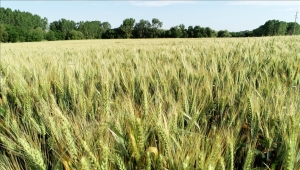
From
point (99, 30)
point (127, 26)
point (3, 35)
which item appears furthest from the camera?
point (99, 30)

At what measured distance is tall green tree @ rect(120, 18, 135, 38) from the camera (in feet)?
221

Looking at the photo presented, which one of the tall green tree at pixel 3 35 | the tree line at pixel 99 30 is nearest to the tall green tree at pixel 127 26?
the tree line at pixel 99 30

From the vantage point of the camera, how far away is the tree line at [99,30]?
47.5 metres

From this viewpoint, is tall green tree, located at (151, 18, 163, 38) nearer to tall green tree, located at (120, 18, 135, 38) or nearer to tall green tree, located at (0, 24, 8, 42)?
tall green tree, located at (120, 18, 135, 38)

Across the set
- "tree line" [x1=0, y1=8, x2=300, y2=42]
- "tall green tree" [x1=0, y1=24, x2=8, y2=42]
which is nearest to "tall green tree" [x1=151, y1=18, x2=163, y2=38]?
"tree line" [x1=0, y1=8, x2=300, y2=42]

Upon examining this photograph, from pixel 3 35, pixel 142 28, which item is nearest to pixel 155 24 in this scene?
pixel 142 28

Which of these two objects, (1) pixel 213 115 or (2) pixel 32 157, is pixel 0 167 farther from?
(1) pixel 213 115

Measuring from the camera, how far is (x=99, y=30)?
8269cm

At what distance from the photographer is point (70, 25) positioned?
8538 cm

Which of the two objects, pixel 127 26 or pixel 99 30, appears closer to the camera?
pixel 127 26

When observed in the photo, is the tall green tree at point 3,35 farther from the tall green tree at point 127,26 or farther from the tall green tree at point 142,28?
the tall green tree at point 142,28

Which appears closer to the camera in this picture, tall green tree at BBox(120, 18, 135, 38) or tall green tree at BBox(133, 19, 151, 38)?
tall green tree at BBox(120, 18, 135, 38)

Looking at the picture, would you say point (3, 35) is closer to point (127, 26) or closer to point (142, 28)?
point (127, 26)

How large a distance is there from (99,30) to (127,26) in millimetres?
17517
